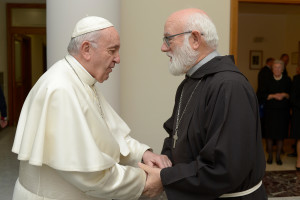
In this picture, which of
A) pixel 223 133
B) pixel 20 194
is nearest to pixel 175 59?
pixel 223 133

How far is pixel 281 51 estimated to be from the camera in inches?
437

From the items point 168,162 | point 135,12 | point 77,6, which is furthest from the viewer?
point 135,12

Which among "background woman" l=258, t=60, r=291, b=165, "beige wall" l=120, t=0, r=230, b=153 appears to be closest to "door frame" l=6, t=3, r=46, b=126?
"beige wall" l=120, t=0, r=230, b=153

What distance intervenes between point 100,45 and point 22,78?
10398mm

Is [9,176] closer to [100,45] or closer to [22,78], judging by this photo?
Result: [100,45]

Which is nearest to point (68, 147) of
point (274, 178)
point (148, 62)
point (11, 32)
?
point (148, 62)

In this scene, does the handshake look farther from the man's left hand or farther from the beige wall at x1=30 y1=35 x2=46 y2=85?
the beige wall at x1=30 y1=35 x2=46 y2=85

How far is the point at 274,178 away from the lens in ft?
17.8

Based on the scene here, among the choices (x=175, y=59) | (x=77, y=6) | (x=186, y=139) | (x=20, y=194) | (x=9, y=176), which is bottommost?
(x=9, y=176)

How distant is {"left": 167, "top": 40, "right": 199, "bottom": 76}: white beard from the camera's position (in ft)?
6.95

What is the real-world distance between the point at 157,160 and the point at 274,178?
11.8ft

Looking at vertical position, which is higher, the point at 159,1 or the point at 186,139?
the point at 159,1

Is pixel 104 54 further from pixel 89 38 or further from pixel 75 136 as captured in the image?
pixel 75 136

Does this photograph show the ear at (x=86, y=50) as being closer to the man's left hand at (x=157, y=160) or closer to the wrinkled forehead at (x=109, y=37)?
the wrinkled forehead at (x=109, y=37)
